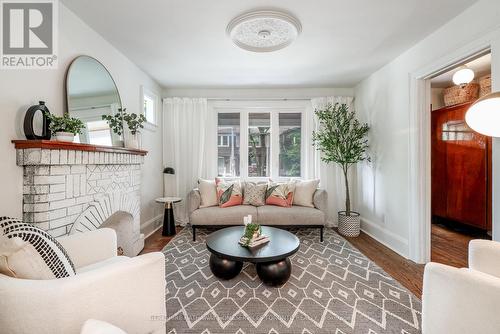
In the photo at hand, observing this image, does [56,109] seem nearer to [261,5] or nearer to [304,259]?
[261,5]

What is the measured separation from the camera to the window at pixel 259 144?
4344 millimetres

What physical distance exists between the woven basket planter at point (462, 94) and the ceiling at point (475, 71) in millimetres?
185

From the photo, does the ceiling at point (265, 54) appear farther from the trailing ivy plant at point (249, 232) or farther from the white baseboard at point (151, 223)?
the white baseboard at point (151, 223)

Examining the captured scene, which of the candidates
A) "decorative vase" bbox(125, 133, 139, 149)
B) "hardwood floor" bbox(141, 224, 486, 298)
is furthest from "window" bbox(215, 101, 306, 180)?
"decorative vase" bbox(125, 133, 139, 149)

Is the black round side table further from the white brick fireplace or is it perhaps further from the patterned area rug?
the patterned area rug

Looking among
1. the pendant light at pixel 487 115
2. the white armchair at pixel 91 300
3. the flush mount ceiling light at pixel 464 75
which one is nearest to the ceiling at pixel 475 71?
the flush mount ceiling light at pixel 464 75

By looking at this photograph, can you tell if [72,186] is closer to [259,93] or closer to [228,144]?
[228,144]

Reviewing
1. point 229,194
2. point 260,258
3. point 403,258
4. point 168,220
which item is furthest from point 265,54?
point 403,258

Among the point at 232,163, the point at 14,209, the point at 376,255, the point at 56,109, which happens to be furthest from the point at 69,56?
the point at 376,255

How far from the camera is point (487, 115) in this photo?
52.0 inches

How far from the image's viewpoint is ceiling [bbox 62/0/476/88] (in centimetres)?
196

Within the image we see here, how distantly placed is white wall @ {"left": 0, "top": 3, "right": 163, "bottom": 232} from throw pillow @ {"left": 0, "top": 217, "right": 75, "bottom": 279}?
2.55 feet

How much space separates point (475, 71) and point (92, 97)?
5.13 metres

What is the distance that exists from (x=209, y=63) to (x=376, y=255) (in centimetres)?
327
